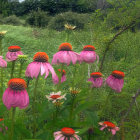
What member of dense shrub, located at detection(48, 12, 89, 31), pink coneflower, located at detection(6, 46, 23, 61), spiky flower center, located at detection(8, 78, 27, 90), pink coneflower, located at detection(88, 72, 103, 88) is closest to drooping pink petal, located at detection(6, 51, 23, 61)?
pink coneflower, located at detection(6, 46, 23, 61)

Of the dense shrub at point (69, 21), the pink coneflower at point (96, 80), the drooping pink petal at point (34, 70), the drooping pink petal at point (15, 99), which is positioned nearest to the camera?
the drooping pink petal at point (15, 99)

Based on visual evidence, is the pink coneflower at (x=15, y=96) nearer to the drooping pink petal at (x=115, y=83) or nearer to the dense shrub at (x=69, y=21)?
the drooping pink petal at (x=115, y=83)

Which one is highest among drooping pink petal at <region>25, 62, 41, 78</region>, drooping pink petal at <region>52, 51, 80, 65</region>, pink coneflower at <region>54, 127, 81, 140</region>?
drooping pink petal at <region>52, 51, 80, 65</region>

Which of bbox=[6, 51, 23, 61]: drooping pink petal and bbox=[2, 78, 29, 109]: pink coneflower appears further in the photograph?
bbox=[6, 51, 23, 61]: drooping pink petal

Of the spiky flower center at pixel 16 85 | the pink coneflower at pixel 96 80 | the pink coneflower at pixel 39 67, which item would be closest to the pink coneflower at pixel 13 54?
the pink coneflower at pixel 39 67

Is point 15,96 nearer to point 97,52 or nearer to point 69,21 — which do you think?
point 97,52

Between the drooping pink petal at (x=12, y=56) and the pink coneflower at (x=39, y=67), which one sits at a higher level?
the drooping pink petal at (x=12, y=56)

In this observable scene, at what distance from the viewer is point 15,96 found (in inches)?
18.9

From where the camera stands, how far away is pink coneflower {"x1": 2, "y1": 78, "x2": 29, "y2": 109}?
1.55 feet

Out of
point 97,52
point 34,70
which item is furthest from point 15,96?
point 97,52

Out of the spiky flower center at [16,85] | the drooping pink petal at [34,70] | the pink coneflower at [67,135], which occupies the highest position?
the drooping pink petal at [34,70]

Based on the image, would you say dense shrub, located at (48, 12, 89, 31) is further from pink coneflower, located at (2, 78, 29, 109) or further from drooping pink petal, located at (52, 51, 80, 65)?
pink coneflower, located at (2, 78, 29, 109)

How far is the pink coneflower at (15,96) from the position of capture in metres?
0.47

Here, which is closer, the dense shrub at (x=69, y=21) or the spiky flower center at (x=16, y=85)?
the spiky flower center at (x=16, y=85)
